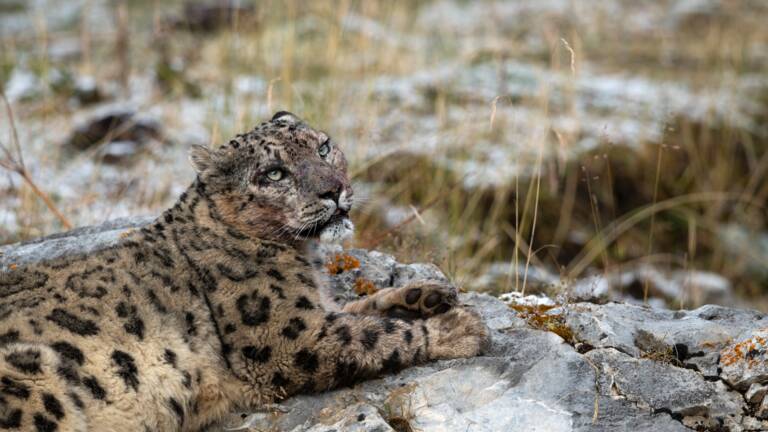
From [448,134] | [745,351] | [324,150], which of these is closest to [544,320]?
[745,351]

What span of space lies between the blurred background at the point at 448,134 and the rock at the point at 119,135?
0.09 ft

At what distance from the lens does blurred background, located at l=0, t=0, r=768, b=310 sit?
33.0 feet

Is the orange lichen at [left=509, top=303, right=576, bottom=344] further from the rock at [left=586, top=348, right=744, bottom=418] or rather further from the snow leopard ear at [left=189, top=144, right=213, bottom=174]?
the snow leopard ear at [left=189, top=144, right=213, bottom=174]

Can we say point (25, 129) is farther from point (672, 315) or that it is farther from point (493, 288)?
point (672, 315)

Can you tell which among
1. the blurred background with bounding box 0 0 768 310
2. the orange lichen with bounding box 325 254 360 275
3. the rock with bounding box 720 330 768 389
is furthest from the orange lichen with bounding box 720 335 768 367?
the orange lichen with bounding box 325 254 360 275

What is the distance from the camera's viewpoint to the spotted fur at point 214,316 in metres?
5.02

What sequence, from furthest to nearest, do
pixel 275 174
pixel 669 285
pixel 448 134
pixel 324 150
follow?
pixel 669 285, pixel 448 134, pixel 324 150, pixel 275 174

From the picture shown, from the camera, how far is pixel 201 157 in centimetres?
628

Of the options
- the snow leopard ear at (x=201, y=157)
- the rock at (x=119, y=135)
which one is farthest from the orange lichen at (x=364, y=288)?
the rock at (x=119, y=135)

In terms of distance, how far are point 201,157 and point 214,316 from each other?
1212mm

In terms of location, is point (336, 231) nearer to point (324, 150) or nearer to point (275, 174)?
point (275, 174)

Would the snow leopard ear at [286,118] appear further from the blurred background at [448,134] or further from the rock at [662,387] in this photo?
the rock at [662,387]

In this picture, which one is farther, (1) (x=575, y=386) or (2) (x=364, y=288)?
(2) (x=364, y=288)

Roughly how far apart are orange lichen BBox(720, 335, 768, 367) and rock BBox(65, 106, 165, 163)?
8.80 m
